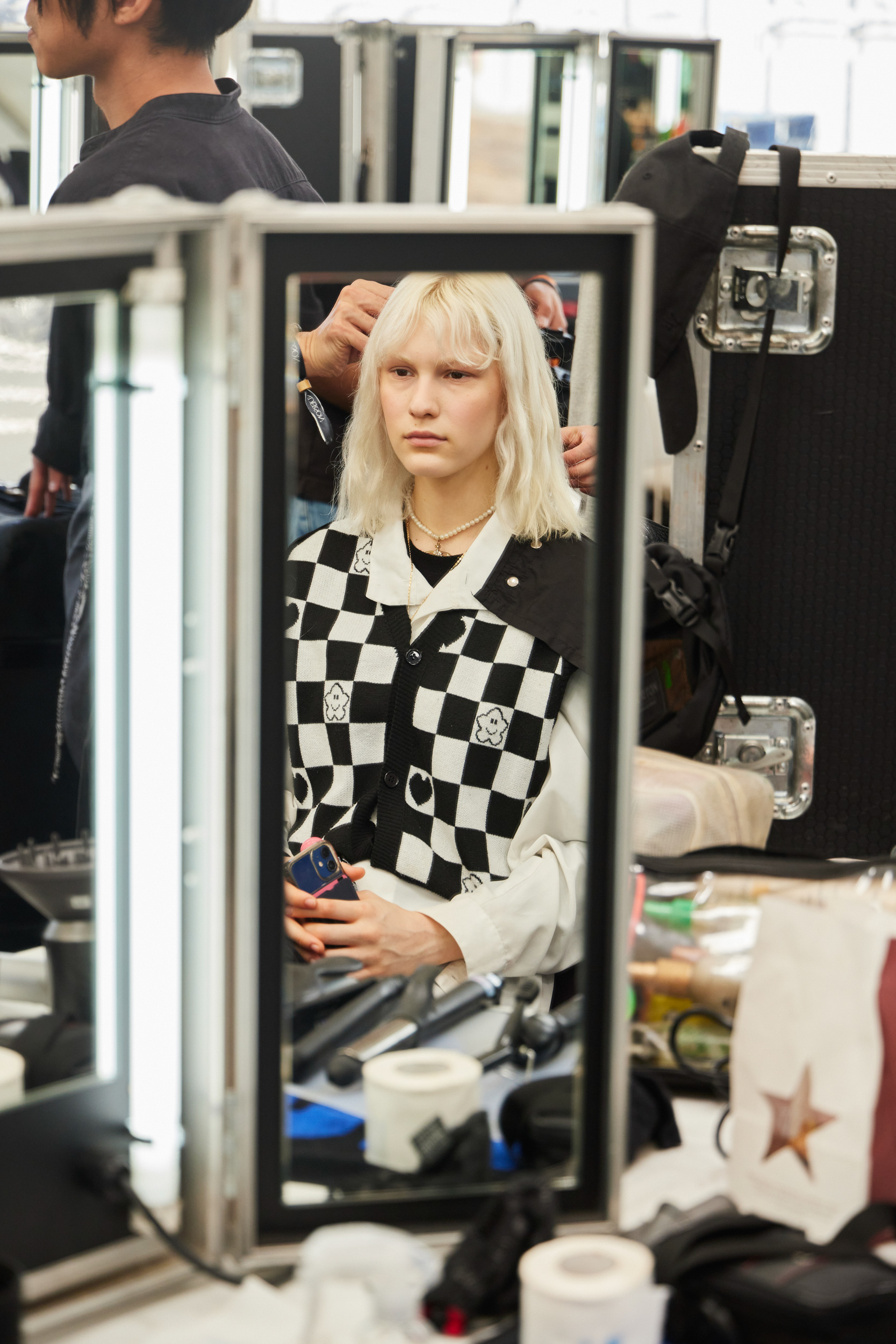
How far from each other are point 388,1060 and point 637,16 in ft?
16.8

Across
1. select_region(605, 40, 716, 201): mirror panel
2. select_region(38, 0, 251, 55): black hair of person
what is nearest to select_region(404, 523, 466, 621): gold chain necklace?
select_region(38, 0, 251, 55): black hair of person

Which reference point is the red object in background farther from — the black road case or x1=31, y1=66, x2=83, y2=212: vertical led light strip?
x1=31, y1=66, x2=83, y2=212: vertical led light strip

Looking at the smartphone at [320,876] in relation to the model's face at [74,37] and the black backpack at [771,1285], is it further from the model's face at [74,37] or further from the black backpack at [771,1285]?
the model's face at [74,37]

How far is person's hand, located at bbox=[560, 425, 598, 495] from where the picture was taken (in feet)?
5.98

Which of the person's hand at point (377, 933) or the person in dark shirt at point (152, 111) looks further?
the person in dark shirt at point (152, 111)

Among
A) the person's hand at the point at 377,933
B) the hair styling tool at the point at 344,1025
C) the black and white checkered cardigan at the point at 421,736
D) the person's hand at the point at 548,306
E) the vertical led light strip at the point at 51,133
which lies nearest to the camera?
the hair styling tool at the point at 344,1025

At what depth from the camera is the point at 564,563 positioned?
1.67m

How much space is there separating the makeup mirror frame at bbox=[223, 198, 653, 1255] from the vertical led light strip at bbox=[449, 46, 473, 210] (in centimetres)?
375

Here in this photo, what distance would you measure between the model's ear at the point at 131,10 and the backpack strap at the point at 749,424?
2.80 feet

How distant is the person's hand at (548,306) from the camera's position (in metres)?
2.42

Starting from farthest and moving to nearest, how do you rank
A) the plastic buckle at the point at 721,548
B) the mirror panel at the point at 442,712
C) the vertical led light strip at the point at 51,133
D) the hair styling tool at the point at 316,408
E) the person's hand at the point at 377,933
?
Result: the vertical led light strip at the point at 51,133
the hair styling tool at the point at 316,408
the plastic buckle at the point at 721,548
the mirror panel at the point at 442,712
the person's hand at the point at 377,933

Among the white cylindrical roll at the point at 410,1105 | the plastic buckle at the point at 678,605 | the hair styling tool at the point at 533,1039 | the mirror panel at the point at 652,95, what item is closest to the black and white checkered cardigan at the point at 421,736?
the plastic buckle at the point at 678,605

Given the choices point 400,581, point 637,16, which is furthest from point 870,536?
point 637,16

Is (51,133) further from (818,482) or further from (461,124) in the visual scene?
(818,482)
